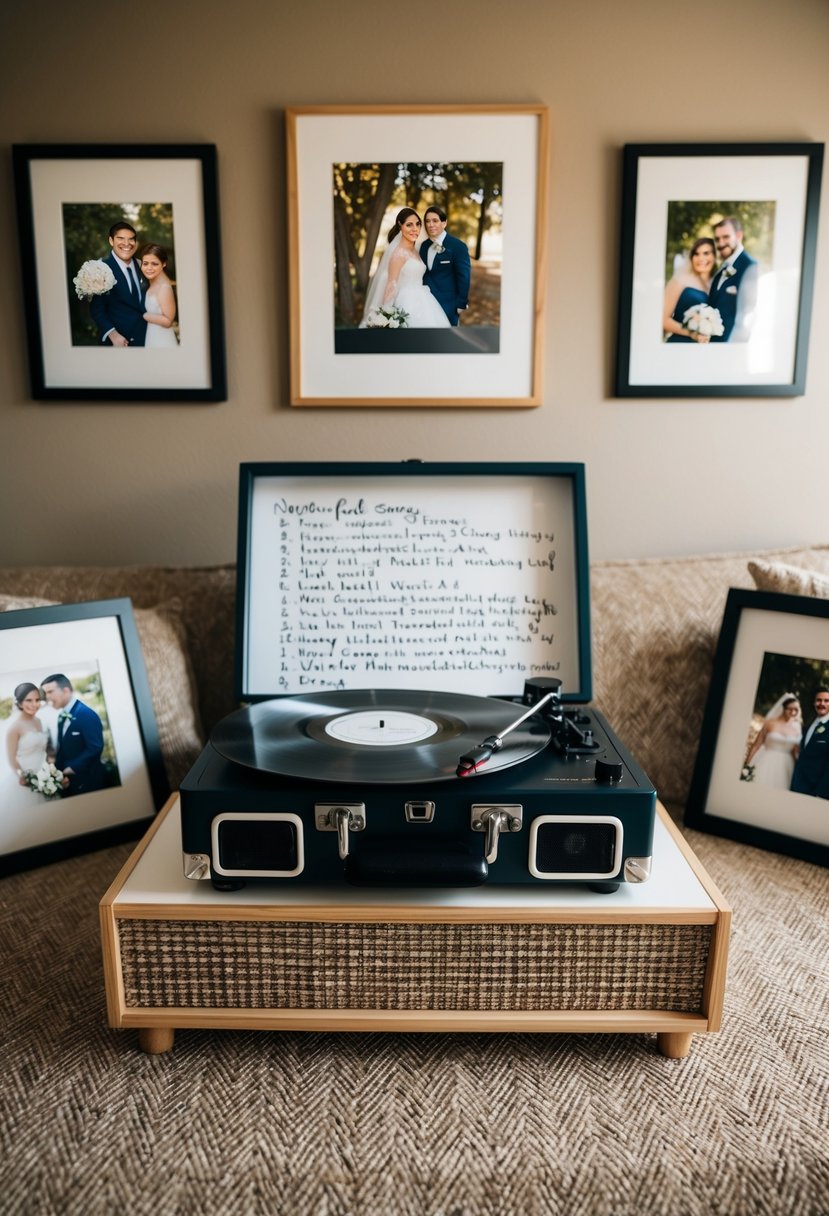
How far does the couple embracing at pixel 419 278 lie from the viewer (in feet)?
4.79

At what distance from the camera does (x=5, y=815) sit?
3.69 feet

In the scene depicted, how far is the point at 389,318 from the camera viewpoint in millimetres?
1482

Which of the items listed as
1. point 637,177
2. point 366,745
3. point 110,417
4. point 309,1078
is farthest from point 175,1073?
point 637,177

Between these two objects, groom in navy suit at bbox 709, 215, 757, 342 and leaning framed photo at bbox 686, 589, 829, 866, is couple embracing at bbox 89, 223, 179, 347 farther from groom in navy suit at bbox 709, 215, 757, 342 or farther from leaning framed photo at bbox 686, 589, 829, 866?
leaning framed photo at bbox 686, 589, 829, 866

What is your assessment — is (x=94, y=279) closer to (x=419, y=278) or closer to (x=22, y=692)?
(x=419, y=278)

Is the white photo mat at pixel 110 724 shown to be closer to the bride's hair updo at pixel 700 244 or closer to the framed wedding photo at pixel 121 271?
the framed wedding photo at pixel 121 271

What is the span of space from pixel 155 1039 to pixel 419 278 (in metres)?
1.25

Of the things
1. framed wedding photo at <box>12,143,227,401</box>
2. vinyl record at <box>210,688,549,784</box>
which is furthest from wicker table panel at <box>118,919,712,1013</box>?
framed wedding photo at <box>12,143,227,401</box>

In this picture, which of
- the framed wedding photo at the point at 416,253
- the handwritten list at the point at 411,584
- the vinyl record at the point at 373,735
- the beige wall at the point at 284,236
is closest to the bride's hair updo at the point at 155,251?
the beige wall at the point at 284,236

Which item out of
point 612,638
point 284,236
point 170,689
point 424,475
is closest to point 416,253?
point 284,236

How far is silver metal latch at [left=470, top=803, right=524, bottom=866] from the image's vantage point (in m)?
0.83

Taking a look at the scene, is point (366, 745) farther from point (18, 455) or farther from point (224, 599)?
point (18, 455)

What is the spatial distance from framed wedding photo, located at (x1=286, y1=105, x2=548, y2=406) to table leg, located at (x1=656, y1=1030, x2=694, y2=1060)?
3.50ft

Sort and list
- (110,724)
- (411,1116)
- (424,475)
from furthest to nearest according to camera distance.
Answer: (424,475) → (110,724) → (411,1116)
